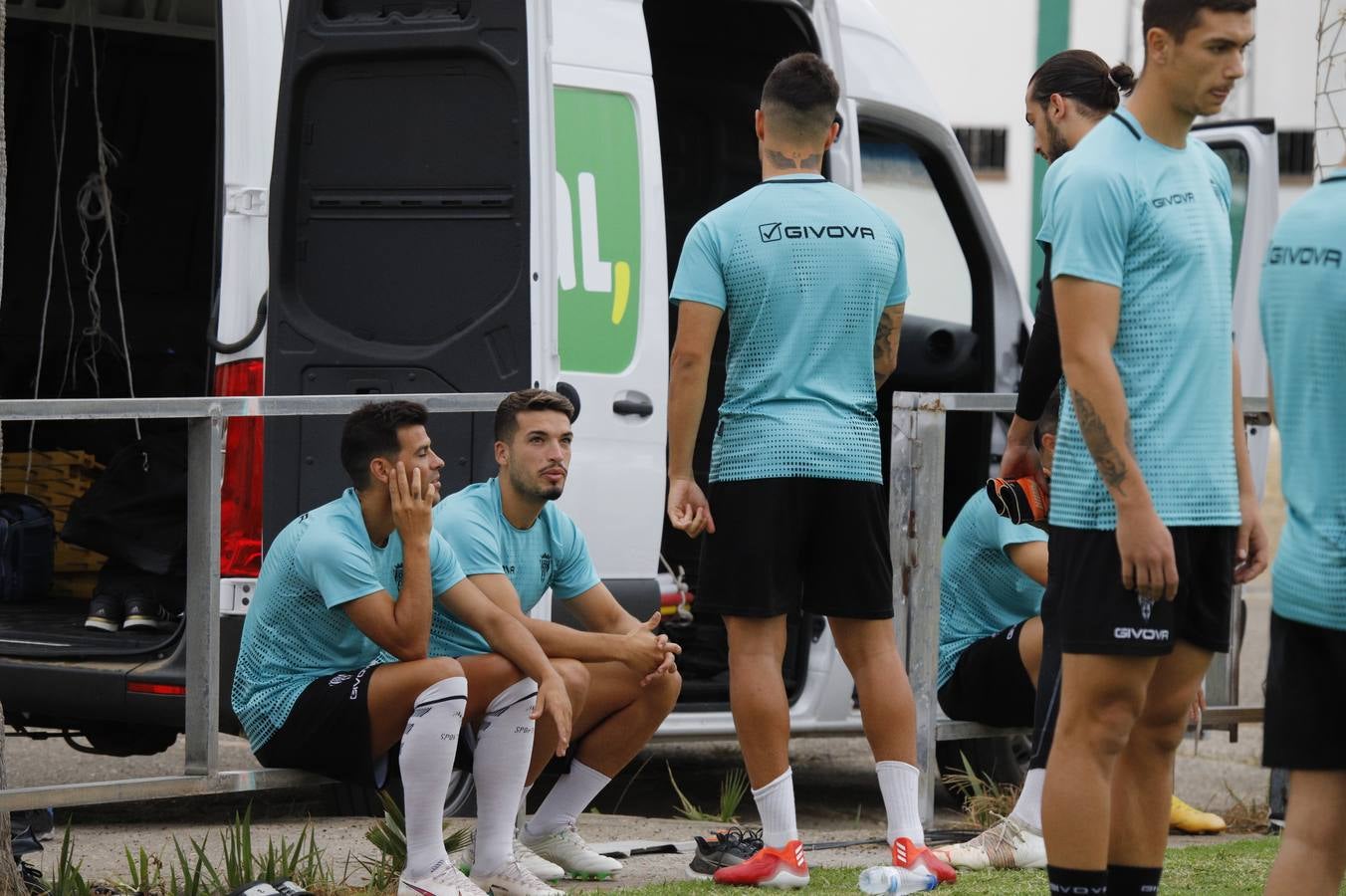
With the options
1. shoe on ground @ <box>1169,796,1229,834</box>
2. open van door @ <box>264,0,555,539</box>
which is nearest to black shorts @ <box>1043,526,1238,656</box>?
open van door @ <box>264,0,555,539</box>

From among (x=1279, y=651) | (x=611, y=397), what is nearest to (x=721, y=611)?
(x=611, y=397)

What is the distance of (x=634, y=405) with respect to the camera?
5422 mm

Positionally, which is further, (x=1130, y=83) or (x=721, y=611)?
(x=1130, y=83)

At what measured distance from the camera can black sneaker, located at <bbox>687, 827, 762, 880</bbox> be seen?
4.66m

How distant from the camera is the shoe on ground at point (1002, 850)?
15.9 feet

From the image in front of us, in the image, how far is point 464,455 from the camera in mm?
5059

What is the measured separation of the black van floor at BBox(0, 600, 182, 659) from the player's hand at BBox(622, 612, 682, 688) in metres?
1.24

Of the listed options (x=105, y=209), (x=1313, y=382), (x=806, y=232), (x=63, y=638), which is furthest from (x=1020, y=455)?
(x=105, y=209)

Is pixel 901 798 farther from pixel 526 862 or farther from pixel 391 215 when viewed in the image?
pixel 391 215

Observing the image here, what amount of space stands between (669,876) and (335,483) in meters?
1.25

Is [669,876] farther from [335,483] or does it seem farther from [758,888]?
[335,483]

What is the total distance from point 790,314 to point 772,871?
1171 mm

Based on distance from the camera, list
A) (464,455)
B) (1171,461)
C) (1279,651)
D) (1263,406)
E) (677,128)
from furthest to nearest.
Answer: (677,128) < (1263,406) < (464,455) < (1171,461) < (1279,651)

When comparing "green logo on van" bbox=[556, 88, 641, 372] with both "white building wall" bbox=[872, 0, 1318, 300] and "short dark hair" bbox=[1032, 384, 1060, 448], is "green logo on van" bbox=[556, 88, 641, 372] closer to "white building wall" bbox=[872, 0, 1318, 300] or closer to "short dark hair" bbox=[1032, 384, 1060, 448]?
"short dark hair" bbox=[1032, 384, 1060, 448]
